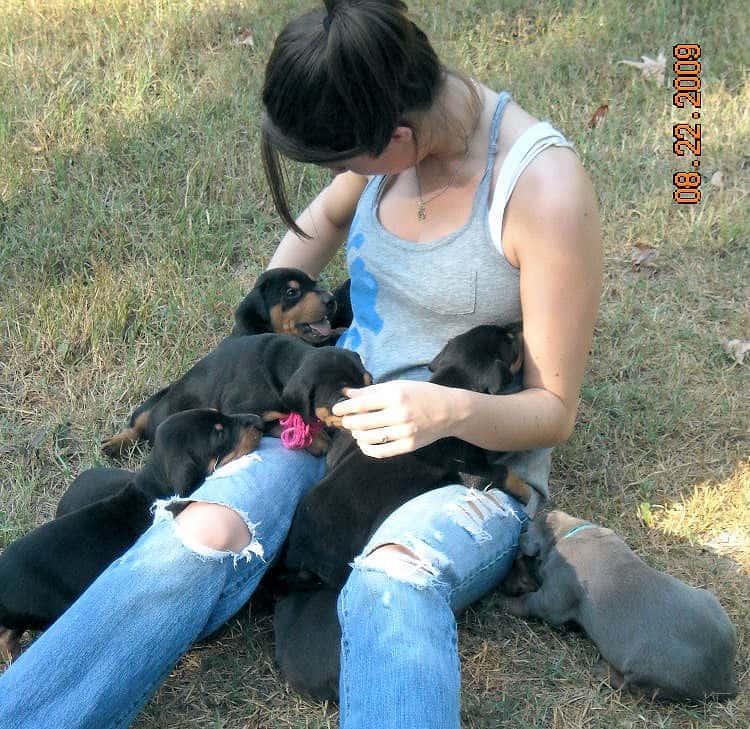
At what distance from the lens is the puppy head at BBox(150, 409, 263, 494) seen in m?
3.00

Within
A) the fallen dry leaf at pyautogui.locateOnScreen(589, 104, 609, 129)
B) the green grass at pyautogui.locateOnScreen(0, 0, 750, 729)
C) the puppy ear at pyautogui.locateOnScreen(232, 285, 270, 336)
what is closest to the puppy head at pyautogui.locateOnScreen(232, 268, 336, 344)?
the puppy ear at pyautogui.locateOnScreen(232, 285, 270, 336)

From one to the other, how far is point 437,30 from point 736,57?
5.87 ft

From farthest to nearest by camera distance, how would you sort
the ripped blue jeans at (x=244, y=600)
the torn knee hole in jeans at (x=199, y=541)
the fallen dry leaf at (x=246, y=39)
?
the fallen dry leaf at (x=246, y=39) → the torn knee hole in jeans at (x=199, y=541) → the ripped blue jeans at (x=244, y=600)

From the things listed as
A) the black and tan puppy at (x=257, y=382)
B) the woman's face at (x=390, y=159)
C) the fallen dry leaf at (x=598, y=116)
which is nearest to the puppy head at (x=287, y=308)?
the black and tan puppy at (x=257, y=382)

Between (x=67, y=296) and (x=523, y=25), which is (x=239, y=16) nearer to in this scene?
(x=523, y=25)

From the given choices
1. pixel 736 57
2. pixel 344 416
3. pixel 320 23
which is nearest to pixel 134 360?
pixel 344 416

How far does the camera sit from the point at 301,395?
3105 millimetres

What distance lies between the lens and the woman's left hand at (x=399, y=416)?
2369 millimetres

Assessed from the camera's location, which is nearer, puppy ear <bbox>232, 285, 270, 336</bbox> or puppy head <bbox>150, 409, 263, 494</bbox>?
puppy head <bbox>150, 409, 263, 494</bbox>

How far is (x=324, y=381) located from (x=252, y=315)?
0.96m

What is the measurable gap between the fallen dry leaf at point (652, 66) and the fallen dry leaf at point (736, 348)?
6.85 ft

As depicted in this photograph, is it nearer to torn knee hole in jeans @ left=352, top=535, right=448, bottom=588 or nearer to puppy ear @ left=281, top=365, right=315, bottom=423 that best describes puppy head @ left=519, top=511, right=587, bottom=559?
torn knee hole in jeans @ left=352, top=535, right=448, bottom=588

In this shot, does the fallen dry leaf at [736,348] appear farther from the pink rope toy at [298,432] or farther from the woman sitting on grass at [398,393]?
the pink rope toy at [298,432]

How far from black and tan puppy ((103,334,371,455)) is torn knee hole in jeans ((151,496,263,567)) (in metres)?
0.50
